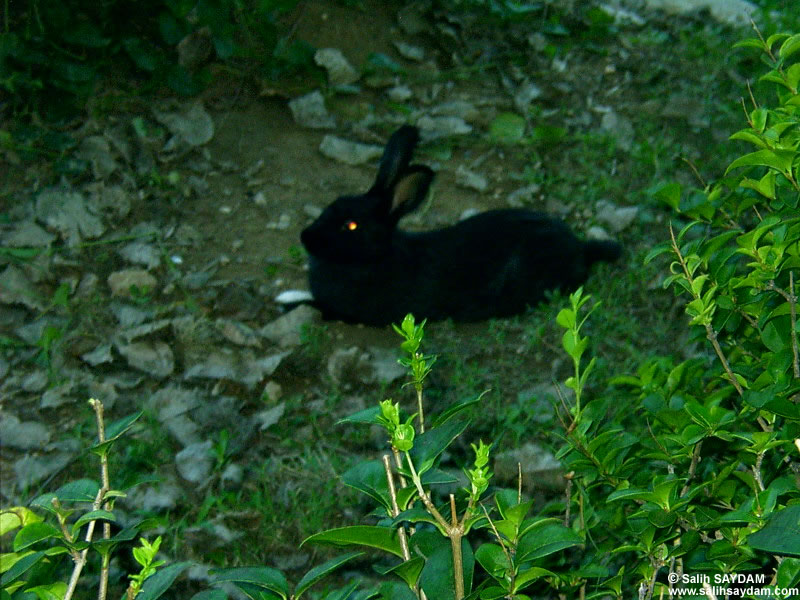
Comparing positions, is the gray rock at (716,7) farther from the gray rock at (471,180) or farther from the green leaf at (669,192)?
the green leaf at (669,192)

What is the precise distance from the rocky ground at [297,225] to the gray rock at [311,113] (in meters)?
0.02

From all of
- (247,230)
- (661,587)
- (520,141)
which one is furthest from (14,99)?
(661,587)

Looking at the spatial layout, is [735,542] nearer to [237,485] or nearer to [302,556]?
[302,556]

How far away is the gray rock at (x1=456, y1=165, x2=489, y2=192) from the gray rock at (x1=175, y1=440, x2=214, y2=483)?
2319 mm

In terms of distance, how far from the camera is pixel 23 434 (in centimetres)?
356

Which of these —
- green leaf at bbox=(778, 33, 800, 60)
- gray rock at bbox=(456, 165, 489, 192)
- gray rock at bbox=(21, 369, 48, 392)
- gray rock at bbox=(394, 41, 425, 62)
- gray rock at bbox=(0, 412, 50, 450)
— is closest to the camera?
green leaf at bbox=(778, 33, 800, 60)

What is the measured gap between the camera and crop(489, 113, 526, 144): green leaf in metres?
5.51

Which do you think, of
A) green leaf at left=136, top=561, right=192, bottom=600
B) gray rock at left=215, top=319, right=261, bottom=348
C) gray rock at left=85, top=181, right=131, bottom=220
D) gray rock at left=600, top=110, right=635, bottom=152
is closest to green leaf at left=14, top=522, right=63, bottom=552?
green leaf at left=136, top=561, right=192, bottom=600

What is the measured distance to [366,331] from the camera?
4457 mm

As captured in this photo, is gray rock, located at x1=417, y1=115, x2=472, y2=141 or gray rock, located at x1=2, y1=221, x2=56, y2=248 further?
→ gray rock, located at x1=417, y1=115, x2=472, y2=141

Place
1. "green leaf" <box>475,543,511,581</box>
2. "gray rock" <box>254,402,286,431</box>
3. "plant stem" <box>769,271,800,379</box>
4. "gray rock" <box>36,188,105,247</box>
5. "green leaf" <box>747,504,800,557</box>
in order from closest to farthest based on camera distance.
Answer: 1. "green leaf" <box>747,504,800,557</box>
2. "green leaf" <box>475,543,511,581</box>
3. "plant stem" <box>769,271,800,379</box>
4. "gray rock" <box>254,402,286,431</box>
5. "gray rock" <box>36,188,105,247</box>

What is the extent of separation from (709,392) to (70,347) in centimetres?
260

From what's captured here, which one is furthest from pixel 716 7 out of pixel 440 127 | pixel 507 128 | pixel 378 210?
pixel 378 210

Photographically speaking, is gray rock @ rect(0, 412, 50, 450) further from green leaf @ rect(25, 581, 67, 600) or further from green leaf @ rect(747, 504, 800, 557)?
green leaf @ rect(747, 504, 800, 557)
